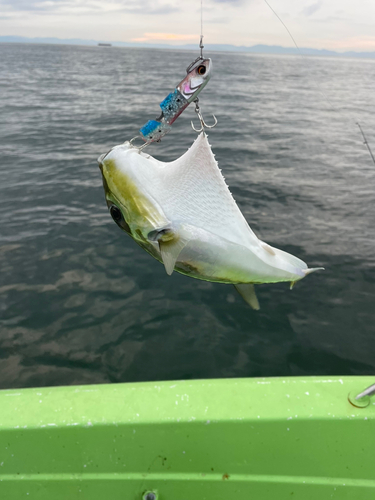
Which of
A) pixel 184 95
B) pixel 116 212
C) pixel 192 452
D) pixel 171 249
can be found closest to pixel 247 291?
pixel 171 249

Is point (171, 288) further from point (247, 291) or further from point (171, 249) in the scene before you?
point (171, 249)

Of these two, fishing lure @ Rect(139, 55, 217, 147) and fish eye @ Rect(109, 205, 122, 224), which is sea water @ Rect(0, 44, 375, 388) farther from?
fish eye @ Rect(109, 205, 122, 224)

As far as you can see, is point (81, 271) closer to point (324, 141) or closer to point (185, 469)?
point (185, 469)

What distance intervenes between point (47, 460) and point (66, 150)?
11849 mm

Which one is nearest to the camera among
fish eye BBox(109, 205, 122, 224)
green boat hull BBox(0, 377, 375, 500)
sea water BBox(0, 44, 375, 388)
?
fish eye BBox(109, 205, 122, 224)

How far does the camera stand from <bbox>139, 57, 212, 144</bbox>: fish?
1.45 m

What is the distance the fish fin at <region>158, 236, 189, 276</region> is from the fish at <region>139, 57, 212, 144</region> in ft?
1.62

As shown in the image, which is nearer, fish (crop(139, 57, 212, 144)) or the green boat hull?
fish (crop(139, 57, 212, 144))

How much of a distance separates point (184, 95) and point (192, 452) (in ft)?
7.02

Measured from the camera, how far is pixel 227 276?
5.13ft

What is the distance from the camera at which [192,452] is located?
2275mm

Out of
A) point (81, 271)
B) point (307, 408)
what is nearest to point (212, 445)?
point (307, 408)

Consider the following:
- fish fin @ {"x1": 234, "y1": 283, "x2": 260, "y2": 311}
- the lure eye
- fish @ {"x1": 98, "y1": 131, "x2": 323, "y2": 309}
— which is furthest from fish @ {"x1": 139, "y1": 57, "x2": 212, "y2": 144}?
fish fin @ {"x1": 234, "y1": 283, "x2": 260, "y2": 311}

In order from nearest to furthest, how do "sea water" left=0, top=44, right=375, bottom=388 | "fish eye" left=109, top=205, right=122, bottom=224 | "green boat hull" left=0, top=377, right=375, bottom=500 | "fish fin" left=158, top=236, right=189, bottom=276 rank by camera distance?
"fish fin" left=158, top=236, right=189, bottom=276, "fish eye" left=109, top=205, right=122, bottom=224, "green boat hull" left=0, top=377, right=375, bottom=500, "sea water" left=0, top=44, right=375, bottom=388
